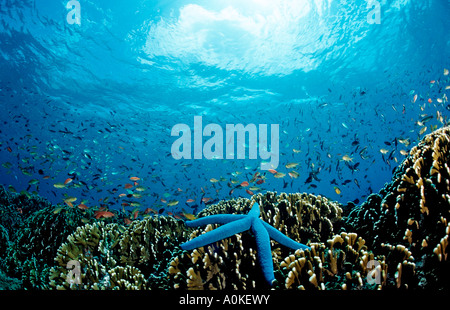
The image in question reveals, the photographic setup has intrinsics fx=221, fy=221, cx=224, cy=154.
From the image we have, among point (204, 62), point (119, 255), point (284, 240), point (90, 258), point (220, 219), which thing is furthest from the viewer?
point (204, 62)

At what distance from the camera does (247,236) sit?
4.15 metres

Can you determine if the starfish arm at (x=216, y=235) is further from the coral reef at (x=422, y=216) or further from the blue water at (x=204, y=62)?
the blue water at (x=204, y=62)

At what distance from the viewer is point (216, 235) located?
3.36 metres

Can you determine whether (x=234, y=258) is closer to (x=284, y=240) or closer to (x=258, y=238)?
(x=258, y=238)

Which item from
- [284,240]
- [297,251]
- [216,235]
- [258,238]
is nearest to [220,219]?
[216,235]

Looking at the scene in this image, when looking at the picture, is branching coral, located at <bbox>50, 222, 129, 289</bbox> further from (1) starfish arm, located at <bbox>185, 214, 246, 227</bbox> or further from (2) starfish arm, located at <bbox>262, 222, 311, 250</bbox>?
(2) starfish arm, located at <bbox>262, 222, 311, 250</bbox>

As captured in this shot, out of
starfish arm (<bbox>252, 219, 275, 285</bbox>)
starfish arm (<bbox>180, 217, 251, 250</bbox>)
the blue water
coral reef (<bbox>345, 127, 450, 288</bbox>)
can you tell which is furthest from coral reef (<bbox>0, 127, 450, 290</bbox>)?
the blue water

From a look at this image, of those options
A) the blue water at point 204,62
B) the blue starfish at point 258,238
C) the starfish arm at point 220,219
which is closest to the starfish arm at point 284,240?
the blue starfish at point 258,238

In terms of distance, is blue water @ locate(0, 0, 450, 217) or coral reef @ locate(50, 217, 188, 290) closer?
coral reef @ locate(50, 217, 188, 290)

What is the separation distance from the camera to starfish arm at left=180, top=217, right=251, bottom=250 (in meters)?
3.24

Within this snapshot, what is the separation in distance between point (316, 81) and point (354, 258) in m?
28.5

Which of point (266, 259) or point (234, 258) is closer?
point (266, 259)
